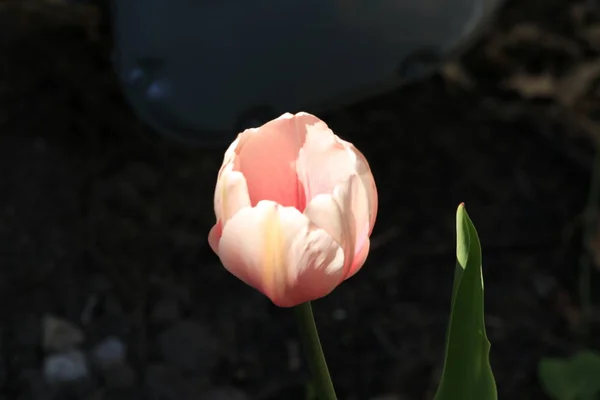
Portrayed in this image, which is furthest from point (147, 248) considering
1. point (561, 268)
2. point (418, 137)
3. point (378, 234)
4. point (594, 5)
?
point (594, 5)

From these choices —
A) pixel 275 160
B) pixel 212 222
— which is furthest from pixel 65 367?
pixel 275 160

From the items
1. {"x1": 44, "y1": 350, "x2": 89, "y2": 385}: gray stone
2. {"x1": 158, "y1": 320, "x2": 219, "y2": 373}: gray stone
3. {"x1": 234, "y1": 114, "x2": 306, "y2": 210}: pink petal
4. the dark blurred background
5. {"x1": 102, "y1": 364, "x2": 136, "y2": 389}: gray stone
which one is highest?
{"x1": 234, "y1": 114, "x2": 306, "y2": 210}: pink petal

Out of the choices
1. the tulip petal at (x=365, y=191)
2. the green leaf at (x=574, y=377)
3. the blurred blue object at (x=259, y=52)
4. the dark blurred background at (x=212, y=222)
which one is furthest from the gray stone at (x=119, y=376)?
the tulip petal at (x=365, y=191)

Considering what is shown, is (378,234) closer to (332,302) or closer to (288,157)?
(332,302)

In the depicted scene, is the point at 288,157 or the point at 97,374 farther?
the point at 97,374

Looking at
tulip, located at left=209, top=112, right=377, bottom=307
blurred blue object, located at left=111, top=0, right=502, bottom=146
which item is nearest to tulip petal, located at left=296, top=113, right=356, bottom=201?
tulip, located at left=209, top=112, right=377, bottom=307

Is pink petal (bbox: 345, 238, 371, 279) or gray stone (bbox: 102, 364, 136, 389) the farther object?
gray stone (bbox: 102, 364, 136, 389)

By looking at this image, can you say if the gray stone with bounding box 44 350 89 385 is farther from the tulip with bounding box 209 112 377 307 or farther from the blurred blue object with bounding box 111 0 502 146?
the tulip with bounding box 209 112 377 307

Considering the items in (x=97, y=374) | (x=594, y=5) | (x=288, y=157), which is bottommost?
(x=97, y=374)
